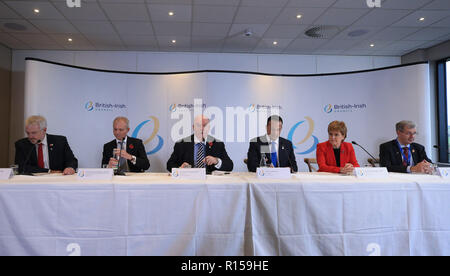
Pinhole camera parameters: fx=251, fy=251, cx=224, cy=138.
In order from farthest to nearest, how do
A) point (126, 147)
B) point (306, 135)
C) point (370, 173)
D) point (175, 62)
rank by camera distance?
point (175, 62), point (306, 135), point (126, 147), point (370, 173)

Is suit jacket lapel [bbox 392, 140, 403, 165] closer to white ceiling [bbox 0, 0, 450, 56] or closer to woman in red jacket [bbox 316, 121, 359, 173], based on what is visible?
woman in red jacket [bbox 316, 121, 359, 173]

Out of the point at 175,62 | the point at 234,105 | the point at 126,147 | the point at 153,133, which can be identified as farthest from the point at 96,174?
the point at 175,62

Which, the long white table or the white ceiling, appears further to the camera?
the white ceiling

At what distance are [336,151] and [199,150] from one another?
147 cm

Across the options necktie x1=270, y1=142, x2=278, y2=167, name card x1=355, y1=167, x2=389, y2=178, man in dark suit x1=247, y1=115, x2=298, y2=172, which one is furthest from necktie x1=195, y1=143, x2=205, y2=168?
name card x1=355, y1=167, x2=389, y2=178

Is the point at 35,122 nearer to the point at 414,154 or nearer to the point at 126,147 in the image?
the point at 126,147

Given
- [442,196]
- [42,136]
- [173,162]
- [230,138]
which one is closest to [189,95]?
[230,138]

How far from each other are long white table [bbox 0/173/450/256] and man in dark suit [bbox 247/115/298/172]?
109 centimetres

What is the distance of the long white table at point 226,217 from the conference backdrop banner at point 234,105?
11.0ft

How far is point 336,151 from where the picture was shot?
2.70 metres

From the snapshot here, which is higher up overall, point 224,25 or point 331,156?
point 224,25

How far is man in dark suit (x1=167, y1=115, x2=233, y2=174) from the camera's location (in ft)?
8.54

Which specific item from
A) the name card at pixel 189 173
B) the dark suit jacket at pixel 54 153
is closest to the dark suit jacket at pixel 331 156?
the name card at pixel 189 173
